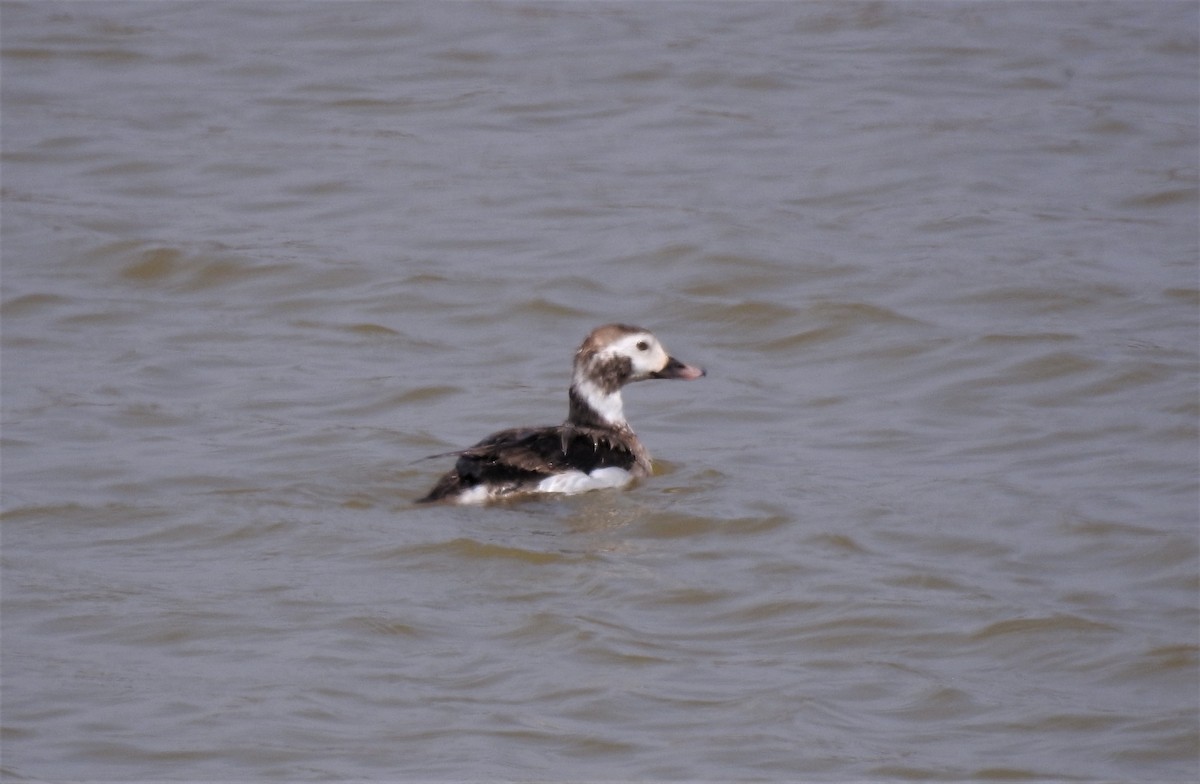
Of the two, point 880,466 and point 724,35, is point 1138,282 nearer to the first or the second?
point 880,466

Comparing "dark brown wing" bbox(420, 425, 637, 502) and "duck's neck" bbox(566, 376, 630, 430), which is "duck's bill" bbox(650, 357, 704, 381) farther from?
"dark brown wing" bbox(420, 425, 637, 502)

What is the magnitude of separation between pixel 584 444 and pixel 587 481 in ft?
0.60

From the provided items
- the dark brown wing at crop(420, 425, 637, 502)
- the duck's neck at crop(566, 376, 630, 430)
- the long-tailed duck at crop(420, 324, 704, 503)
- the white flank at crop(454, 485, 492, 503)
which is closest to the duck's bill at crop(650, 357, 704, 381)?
the long-tailed duck at crop(420, 324, 704, 503)

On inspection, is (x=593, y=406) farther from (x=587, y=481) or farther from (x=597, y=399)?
(x=587, y=481)

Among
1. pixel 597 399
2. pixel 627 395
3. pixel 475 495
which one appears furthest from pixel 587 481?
pixel 627 395

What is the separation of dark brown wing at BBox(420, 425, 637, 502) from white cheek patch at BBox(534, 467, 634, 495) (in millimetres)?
30

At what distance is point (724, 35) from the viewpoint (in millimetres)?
17328

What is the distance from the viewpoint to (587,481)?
9414 millimetres

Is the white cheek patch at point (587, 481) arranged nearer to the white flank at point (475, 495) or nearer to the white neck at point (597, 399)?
the white flank at point (475, 495)

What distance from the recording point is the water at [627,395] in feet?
22.2

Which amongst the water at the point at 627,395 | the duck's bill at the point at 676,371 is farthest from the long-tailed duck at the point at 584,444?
the water at the point at 627,395

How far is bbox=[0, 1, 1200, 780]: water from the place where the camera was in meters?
6.77

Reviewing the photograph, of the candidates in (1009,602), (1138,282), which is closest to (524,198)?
(1138,282)

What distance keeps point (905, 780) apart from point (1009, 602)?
1646 mm
